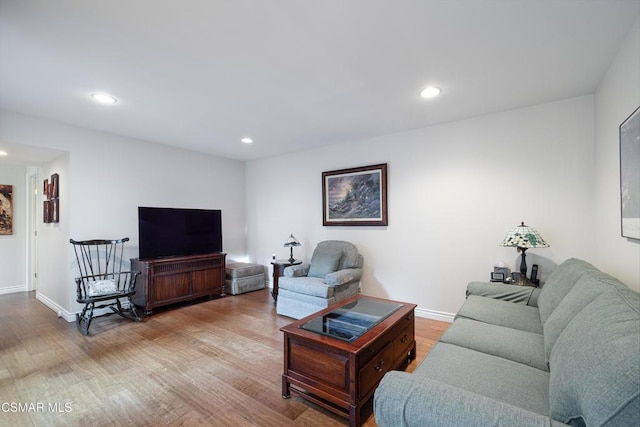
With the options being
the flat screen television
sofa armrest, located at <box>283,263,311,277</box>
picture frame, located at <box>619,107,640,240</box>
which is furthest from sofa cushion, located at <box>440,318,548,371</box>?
the flat screen television

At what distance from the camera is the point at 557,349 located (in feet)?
4.09

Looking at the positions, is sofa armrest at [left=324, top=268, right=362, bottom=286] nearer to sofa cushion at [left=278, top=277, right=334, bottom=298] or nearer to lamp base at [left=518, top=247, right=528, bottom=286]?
sofa cushion at [left=278, top=277, right=334, bottom=298]

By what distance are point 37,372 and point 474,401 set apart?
3205 mm

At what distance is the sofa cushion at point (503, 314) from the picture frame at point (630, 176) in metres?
0.80

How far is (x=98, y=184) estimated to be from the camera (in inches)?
149

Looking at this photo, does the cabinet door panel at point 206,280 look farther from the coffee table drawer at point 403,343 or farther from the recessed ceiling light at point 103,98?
the coffee table drawer at point 403,343

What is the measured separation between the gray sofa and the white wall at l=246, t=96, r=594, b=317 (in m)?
1.19

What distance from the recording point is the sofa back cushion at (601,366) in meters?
0.76

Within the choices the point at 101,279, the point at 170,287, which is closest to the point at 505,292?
the point at 170,287

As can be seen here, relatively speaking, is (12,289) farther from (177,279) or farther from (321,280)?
(321,280)

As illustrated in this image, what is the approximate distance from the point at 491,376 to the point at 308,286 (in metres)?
2.30

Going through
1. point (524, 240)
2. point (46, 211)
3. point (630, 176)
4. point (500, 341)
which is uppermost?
point (630, 176)

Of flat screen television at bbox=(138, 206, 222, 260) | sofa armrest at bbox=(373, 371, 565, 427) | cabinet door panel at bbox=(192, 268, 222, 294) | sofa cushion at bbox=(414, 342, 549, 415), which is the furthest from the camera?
cabinet door panel at bbox=(192, 268, 222, 294)

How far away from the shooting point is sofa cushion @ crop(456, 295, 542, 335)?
201 centimetres
